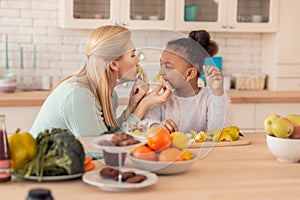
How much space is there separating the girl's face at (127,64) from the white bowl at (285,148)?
2.13 ft

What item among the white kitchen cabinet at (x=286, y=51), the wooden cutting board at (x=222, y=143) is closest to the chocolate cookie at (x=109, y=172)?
the wooden cutting board at (x=222, y=143)

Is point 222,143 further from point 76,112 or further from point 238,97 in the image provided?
point 238,97

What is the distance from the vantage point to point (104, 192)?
190cm

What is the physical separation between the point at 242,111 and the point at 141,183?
110 inches

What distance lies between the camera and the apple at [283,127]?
7.70 ft

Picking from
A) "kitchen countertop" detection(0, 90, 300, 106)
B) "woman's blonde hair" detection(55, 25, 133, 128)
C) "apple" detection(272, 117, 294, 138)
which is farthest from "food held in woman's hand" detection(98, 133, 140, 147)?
"kitchen countertop" detection(0, 90, 300, 106)

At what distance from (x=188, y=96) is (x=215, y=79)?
25cm

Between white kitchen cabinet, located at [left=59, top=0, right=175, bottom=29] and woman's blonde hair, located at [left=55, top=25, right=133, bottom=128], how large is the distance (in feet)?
6.64

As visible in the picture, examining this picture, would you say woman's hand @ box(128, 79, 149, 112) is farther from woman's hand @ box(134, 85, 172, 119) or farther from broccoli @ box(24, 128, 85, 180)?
broccoli @ box(24, 128, 85, 180)

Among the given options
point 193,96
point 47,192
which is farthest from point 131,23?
point 47,192

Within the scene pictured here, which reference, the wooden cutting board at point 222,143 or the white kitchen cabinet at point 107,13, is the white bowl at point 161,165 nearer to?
the wooden cutting board at point 222,143

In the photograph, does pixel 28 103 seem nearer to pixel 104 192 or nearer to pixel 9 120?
pixel 9 120

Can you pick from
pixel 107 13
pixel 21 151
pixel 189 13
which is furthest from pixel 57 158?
pixel 189 13

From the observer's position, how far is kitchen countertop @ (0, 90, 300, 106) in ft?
13.6
